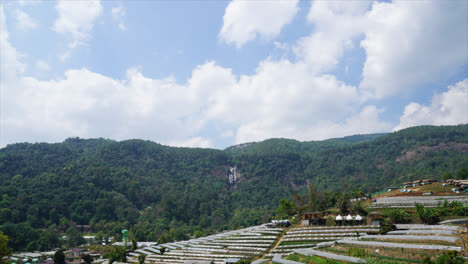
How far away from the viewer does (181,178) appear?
156m

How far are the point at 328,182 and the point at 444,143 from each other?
5470 cm

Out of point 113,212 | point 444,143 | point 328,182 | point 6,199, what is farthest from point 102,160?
point 444,143

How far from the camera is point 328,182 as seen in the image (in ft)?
465

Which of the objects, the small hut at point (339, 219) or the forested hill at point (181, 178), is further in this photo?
the forested hill at point (181, 178)

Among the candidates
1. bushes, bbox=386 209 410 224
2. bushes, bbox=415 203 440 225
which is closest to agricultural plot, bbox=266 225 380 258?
bushes, bbox=386 209 410 224

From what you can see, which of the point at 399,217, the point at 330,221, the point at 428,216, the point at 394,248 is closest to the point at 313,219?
the point at 330,221

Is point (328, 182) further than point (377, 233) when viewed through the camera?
Yes

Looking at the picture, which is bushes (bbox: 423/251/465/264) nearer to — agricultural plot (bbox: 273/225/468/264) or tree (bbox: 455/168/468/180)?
agricultural plot (bbox: 273/225/468/264)

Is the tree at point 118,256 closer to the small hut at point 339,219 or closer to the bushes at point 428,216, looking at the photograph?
the small hut at point 339,219

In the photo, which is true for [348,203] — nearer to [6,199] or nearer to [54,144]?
[6,199]

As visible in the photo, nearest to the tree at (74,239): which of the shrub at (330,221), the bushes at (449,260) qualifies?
the shrub at (330,221)

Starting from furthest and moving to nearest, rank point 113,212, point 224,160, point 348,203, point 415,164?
point 224,160
point 415,164
point 113,212
point 348,203

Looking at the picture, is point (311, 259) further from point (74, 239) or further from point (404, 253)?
point (74, 239)

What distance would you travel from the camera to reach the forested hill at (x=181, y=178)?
9375cm
